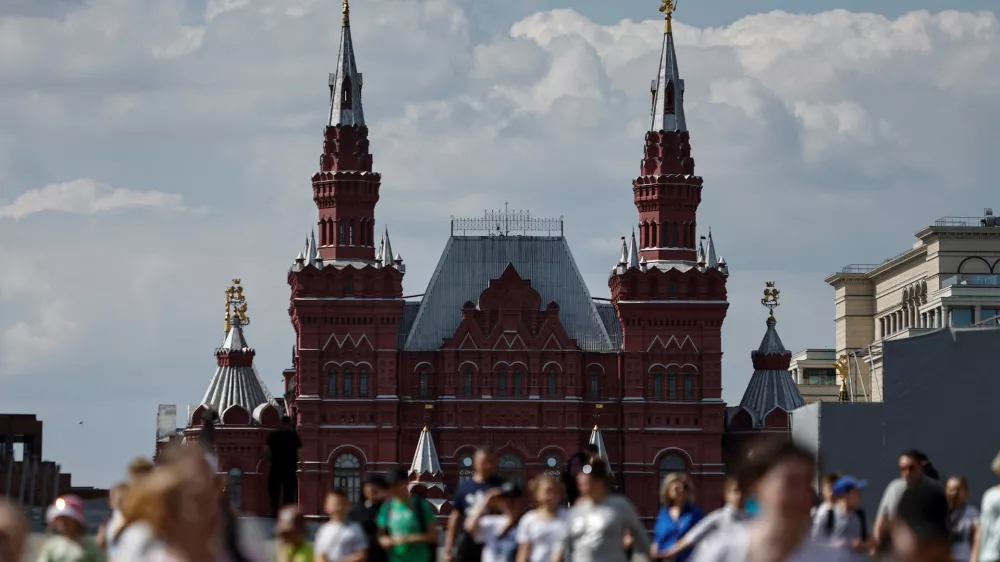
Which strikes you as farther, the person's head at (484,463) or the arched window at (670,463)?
the arched window at (670,463)

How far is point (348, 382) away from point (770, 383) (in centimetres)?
1760

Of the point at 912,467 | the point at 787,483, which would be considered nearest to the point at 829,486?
the point at 912,467

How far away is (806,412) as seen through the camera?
50.6 m

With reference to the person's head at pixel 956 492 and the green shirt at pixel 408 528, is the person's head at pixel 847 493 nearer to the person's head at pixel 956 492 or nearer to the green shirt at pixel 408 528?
the person's head at pixel 956 492

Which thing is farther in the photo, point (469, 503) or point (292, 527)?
point (469, 503)

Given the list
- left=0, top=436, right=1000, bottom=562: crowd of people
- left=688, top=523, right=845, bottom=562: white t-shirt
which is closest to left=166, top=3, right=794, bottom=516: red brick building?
left=0, top=436, right=1000, bottom=562: crowd of people

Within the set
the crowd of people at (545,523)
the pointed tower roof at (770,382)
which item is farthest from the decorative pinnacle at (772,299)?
the crowd of people at (545,523)

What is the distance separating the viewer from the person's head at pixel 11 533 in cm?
902

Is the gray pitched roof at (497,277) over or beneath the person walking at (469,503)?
over

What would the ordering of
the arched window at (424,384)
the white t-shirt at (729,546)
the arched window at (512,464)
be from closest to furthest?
the white t-shirt at (729,546), the arched window at (512,464), the arched window at (424,384)

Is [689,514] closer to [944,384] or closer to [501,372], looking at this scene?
[944,384]

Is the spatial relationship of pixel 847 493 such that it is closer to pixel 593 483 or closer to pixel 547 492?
pixel 547 492

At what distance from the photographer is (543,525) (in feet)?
55.4

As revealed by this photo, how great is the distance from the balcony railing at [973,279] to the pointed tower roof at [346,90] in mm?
36414
